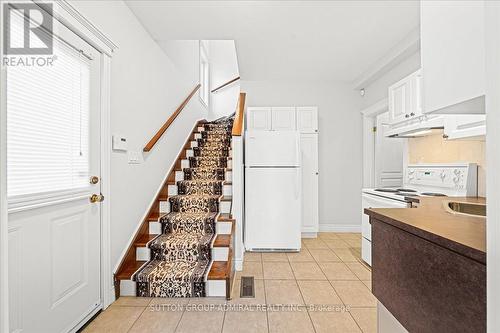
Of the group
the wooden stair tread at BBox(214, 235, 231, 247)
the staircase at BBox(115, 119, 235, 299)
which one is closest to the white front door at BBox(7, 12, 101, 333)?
the staircase at BBox(115, 119, 235, 299)

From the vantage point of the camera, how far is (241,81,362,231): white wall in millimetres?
4789

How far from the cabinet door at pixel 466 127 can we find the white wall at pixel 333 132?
2.45m

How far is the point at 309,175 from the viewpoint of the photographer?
4484mm

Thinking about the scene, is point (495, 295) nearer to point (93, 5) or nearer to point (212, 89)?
Answer: point (93, 5)

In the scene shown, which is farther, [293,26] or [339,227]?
[339,227]

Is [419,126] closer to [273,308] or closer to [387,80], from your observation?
[387,80]

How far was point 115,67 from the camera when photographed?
2352 mm

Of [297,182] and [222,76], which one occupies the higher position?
[222,76]

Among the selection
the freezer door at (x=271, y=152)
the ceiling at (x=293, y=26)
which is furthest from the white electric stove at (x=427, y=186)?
the ceiling at (x=293, y=26)

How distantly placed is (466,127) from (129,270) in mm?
2970

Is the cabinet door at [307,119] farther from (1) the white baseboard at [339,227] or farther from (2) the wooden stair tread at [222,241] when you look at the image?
(2) the wooden stair tread at [222,241]

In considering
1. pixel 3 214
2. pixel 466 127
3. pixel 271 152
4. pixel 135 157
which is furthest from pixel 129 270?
pixel 466 127

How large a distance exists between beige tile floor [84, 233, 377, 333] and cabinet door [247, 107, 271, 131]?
2.26 m

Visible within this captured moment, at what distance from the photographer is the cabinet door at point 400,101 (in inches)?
114
